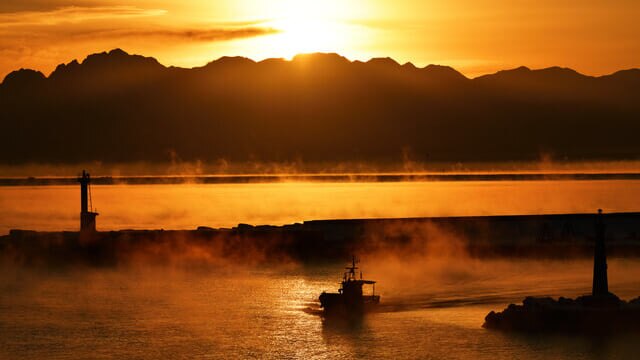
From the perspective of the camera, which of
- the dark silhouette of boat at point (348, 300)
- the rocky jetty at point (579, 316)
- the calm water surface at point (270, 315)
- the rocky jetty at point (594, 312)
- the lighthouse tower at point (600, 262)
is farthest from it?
the dark silhouette of boat at point (348, 300)

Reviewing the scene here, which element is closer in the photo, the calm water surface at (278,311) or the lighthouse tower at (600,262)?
the lighthouse tower at (600,262)

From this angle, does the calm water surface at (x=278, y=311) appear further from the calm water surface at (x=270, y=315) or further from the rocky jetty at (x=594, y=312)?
the rocky jetty at (x=594, y=312)

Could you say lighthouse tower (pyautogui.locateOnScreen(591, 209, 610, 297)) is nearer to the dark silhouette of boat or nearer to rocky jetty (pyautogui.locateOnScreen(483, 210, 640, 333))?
rocky jetty (pyautogui.locateOnScreen(483, 210, 640, 333))

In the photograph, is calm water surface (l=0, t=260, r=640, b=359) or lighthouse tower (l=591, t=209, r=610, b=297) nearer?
lighthouse tower (l=591, t=209, r=610, b=297)

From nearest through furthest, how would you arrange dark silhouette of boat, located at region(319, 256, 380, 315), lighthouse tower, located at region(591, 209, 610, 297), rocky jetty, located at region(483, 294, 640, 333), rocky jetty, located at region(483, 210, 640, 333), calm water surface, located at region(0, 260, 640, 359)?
1. lighthouse tower, located at region(591, 209, 610, 297)
2. rocky jetty, located at region(483, 210, 640, 333)
3. rocky jetty, located at region(483, 294, 640, 333)
4. calm water surface, located at region(0, 260, 640, 359)
5. dark silhouette of boat, located at region(319, 256, 380, 315)

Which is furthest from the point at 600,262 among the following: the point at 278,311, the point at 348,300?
the point at 278,311

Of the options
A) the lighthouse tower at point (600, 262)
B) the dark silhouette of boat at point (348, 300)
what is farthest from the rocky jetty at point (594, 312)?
the dark silhouette of boat at point (348, 300)

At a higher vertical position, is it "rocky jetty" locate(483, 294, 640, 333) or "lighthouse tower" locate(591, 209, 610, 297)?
"lighthouse tower" locate(591, 209, 610, 297)

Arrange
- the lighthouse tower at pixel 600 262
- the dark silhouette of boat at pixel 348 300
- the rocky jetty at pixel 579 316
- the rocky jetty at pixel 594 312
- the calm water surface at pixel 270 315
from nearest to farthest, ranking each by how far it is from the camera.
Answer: the lighthouse tower at pixel 600 262 < the rocky jetty at pixel 594 312 < the rocky jetty at pixel 579 316 < the calm water surface at pixel 270 315 < the dark silhouette of boat at pixel 348 300

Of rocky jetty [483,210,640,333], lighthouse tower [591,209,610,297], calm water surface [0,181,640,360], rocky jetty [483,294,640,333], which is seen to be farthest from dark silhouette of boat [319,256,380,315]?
lighthouse tower [591,209,610,297]

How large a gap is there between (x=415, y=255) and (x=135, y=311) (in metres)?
34.8

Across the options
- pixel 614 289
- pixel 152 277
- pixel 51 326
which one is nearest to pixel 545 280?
pixel 614 289

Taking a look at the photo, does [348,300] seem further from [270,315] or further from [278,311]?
[278,311]

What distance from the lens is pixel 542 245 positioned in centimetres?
9938
